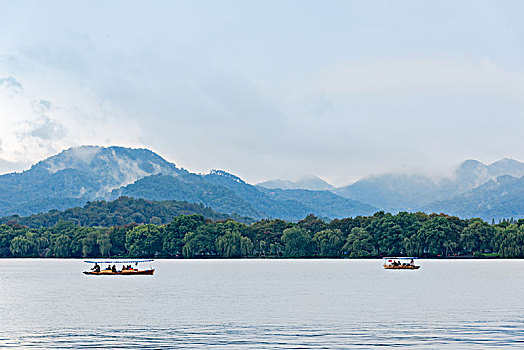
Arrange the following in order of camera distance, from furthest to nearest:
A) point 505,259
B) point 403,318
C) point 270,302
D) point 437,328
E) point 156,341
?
point 505,259
point 270,302
point 403,318
point 437,328
point 156,341

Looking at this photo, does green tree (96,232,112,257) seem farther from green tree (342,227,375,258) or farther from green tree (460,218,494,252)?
green tree (460,218,494,252)

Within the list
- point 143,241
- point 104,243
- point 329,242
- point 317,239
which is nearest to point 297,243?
point 317,239

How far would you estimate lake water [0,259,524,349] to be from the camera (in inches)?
1634

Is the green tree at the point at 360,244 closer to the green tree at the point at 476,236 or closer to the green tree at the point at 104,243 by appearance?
the green tree at the point at 476,236

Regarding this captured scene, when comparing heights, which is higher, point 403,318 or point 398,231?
point 398,231

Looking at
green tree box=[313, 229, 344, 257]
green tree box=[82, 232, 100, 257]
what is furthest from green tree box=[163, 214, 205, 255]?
green tree box=[313, 229, 344, 257]

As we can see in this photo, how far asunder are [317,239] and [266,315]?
12726cm

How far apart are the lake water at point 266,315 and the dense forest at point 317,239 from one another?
81.0 metres

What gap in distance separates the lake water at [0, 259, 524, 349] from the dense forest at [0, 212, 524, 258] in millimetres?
80969

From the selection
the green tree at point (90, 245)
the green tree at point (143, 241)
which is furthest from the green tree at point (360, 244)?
the green tree at point (90, 245)

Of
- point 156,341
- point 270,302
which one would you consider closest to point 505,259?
point 270,302

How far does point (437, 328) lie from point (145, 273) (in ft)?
223

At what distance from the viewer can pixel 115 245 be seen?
645 ft

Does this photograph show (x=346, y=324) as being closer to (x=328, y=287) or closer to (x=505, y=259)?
(x=328, y=287)
